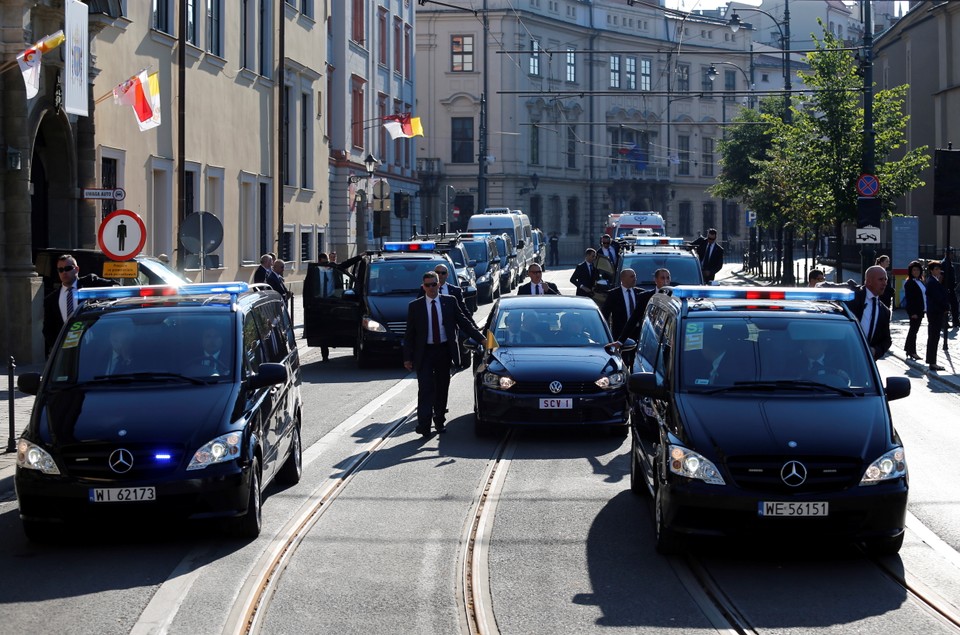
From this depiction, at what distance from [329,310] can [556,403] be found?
380 inches

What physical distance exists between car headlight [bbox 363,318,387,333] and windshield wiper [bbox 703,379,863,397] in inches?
521

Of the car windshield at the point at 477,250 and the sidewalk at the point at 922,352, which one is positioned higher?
the car windshield at the point at 477,250

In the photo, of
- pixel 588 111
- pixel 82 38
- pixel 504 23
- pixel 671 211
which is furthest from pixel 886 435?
pixel 671 211

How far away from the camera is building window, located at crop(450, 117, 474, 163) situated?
3211 inches

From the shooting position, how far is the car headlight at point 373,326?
2203 centimetres

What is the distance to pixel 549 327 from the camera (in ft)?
50.5

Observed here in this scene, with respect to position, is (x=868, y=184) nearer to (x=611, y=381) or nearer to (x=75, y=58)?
(x=75, y=58)

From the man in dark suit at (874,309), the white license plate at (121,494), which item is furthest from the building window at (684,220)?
the white license plate at (121,494)

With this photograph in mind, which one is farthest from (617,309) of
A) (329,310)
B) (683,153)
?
(683,153)

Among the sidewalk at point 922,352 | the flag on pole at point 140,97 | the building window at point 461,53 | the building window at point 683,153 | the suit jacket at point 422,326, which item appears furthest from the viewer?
the building window at point 683,153

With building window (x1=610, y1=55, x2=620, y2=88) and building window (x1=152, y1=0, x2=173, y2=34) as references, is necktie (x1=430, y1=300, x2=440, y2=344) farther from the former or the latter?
building window (x1=610, y1=55, x2=620, y2=88)

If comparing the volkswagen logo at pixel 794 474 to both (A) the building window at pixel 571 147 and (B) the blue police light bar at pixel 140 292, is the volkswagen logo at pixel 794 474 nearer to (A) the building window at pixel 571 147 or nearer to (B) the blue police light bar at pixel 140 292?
(B) the blue police light bar at pixel 140 292

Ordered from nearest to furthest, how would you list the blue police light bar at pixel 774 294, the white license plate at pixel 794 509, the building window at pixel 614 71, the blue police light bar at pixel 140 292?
1. the white license plate at pixel 794 509
2. the blue police light bar at pixel 774 294
3. the blue police light bar at pixel 140 292
4. the building window at pixel 614 71

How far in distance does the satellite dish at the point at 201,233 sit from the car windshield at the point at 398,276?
2.75 meters
